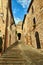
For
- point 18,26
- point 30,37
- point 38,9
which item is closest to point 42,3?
point 38,9

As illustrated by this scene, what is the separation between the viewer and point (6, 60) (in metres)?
7.41

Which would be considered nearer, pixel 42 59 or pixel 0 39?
pixel 42 59

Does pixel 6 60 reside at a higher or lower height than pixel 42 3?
lower

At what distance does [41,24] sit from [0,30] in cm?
556

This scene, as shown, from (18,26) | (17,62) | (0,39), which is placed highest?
(18,26)

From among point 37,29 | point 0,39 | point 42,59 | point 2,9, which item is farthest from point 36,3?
point 42,59

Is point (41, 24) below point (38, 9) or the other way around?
below

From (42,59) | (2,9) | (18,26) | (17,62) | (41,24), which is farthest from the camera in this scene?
(18,26)

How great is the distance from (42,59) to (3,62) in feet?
7.58

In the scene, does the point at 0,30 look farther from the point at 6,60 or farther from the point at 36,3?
the point at 6,60

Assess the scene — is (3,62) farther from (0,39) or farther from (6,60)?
(0,39)

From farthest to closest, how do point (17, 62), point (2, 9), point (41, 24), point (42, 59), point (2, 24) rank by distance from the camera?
point (2, 9)
point (2, 24)
point (41, 24)
point (42, 59)
point (17, 62)

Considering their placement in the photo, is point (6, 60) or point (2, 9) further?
point (2, 9)

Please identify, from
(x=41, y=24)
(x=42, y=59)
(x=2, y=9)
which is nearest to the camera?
(x=42, y=59)
